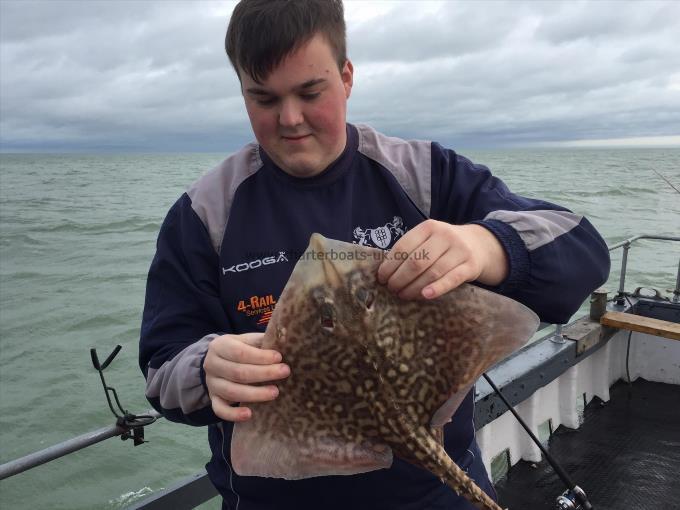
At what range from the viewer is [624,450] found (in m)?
4.75

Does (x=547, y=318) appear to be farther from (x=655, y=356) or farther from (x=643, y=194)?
(x=643, y=194)

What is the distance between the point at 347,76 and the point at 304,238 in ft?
2.08

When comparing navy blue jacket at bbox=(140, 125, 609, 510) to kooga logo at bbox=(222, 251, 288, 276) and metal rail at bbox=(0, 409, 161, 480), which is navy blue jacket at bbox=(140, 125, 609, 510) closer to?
kooga logo at bbox=(222, 251, 288, 276)

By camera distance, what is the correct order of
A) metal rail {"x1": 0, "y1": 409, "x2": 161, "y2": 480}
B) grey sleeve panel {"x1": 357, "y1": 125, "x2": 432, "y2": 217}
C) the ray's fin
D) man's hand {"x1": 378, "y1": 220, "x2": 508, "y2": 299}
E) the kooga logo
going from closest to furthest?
man's hand {"x1": 378, "y1": 220, "x2": 508, "y2": 299}, the ray's fin, the kooga logo, grey sleeve panel {"x1": 357, "y1": 125, "x2": 432, "y2": 217}, metal rail {"x1": 0, "y1": 409, "x2": 161, "y2": 480}

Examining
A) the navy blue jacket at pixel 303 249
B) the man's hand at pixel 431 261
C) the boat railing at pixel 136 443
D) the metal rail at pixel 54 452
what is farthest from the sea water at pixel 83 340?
the man's hand at pixel 431 261

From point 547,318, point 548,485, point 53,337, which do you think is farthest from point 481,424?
point 53,337

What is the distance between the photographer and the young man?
5.11 feet

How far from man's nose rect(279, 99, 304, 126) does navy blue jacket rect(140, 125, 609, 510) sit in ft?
0.95

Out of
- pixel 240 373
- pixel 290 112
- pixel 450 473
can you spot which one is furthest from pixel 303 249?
pixel 450 473

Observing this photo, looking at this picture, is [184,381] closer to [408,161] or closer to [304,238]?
[304,238]

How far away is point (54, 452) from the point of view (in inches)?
90.0

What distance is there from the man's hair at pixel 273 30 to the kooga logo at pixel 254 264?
0.63 meters

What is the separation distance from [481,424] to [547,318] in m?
2.28

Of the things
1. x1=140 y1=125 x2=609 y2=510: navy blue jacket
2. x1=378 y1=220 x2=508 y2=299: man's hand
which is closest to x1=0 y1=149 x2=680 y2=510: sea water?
x1=140 y1=125 x2=609 y2=510: navy blue jacket
